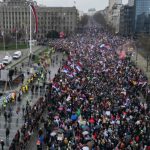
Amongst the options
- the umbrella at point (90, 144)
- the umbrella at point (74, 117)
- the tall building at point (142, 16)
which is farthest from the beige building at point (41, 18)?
the umbrella at point (90, 144)

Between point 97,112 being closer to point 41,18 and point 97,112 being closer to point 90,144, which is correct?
point 90,144

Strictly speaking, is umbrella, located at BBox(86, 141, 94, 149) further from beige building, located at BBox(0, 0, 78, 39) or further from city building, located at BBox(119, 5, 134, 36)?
city building, located at BBox(119, 5, 134, 36)

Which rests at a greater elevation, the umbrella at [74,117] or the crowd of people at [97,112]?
the umbrella at [74,117]

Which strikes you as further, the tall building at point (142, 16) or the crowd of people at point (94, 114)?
the tall building at point (142, 16)

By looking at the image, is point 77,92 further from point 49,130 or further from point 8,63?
point 8,63

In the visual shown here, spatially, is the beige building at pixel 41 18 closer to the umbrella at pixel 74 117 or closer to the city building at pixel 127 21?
the city building at pixel 127 21

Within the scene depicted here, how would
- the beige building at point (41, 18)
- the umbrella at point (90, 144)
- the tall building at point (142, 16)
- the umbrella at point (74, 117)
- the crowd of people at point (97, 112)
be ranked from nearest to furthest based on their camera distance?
the umbrella at point (90, 144) < the crowd of people at point (97, 112) < the umbrella at point (74, 117) < the beige building at point (41, 18) < the tall building at point (142, 16)
